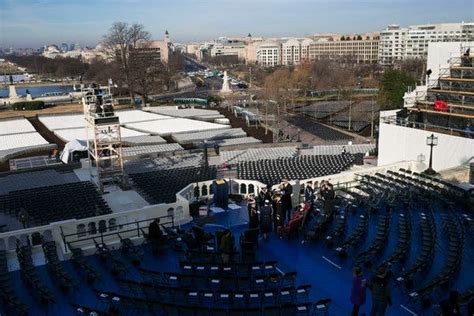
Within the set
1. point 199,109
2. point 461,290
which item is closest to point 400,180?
point 461,290

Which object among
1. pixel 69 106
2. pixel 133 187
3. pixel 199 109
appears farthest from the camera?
pixel 69 106

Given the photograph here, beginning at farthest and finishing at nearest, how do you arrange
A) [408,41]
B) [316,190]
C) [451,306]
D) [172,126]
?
[408,41]
[172,126]
[316,190]
[451,306]

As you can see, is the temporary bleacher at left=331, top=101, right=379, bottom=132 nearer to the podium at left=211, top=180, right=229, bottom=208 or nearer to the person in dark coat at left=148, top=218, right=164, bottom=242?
the podium at left=211, top=180, right=229, bottom=208

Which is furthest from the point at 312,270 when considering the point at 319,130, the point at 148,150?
the point at 319,130

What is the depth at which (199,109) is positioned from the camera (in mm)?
61562

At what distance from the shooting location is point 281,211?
14.7 meters

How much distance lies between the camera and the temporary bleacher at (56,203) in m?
20.1

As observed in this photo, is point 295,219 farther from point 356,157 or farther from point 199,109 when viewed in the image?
point 199,109

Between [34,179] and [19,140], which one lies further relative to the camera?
[19,140]

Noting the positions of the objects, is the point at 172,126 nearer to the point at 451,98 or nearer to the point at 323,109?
the point at 323,109

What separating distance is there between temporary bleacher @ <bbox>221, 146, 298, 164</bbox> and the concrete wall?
7.96m

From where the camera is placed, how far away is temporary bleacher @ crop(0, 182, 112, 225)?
2012 centimetres

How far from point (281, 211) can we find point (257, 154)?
68.6 ft

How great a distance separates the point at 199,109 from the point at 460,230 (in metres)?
49.8
